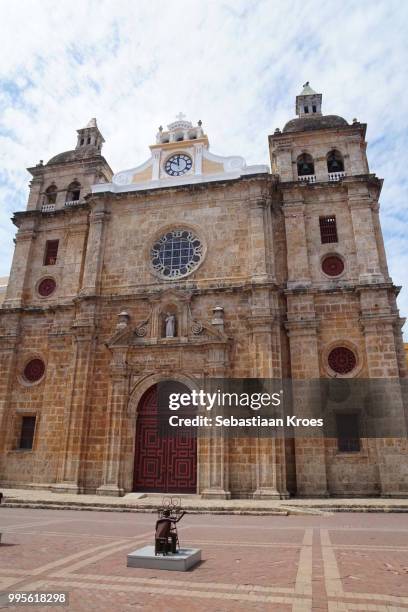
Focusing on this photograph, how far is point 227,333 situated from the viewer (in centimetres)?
1716

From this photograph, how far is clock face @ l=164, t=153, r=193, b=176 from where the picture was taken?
21.4 m

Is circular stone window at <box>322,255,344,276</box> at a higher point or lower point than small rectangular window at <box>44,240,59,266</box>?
lower

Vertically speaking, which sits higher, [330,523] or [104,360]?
[104,360]

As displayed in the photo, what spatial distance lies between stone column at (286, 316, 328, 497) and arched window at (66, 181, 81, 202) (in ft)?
43.3

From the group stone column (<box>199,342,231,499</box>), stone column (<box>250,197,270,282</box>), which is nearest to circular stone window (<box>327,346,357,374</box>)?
stone column (<box>250,197,270,282</box>)

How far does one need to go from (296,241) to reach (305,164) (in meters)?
4.86

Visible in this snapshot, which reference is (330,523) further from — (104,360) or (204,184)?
(204,184)

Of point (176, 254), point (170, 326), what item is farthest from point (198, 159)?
point (170, 326)

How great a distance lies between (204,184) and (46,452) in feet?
43.8

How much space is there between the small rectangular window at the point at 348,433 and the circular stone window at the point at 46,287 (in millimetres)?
14073

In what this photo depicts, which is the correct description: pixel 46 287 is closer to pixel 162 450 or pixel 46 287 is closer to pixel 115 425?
pixel 115 425

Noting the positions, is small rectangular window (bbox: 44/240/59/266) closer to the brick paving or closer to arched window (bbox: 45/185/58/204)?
arched window (bbox: 45/185/58/204)

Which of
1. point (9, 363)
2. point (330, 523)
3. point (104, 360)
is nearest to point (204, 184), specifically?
point (104, 360)

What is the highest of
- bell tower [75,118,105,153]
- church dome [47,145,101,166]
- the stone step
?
bell tower [75,118,105,153]
